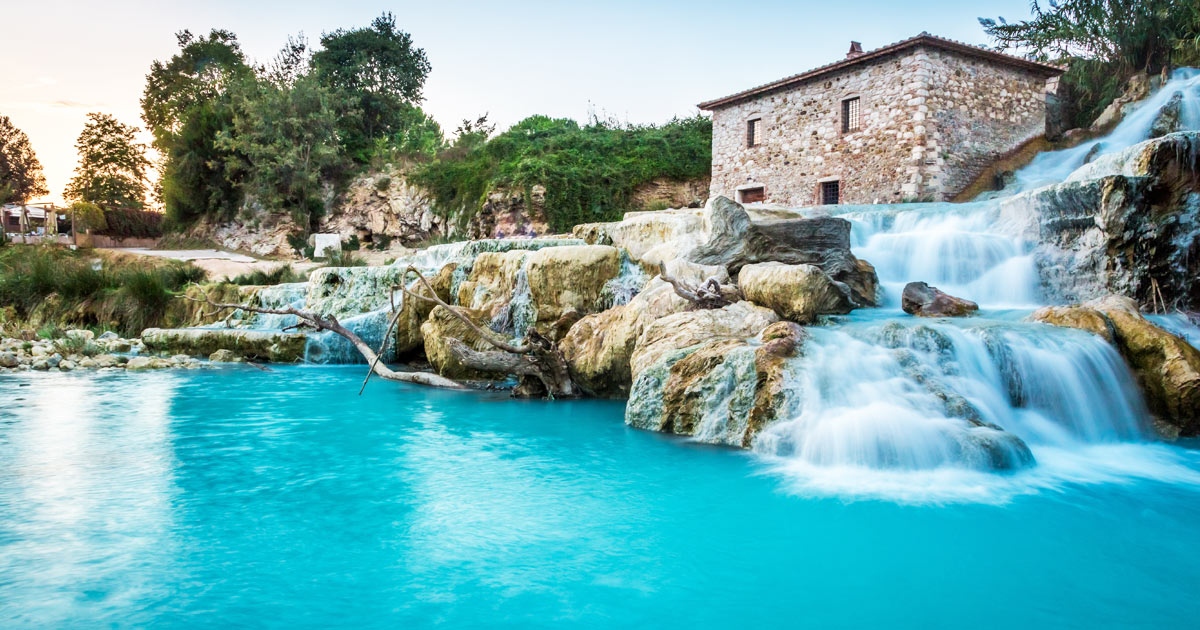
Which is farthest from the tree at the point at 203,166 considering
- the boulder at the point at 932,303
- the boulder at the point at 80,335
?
the boulder at the point at 932,303

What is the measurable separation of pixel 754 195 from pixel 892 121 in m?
4.82

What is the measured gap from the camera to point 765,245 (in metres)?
9.87

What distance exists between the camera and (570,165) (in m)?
21.7

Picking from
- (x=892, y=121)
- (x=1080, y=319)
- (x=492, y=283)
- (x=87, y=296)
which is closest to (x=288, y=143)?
(x=87, y=296)

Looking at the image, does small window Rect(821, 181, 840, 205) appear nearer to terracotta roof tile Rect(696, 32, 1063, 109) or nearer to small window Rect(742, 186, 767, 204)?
small window Rect(742, 186, 767, 204)

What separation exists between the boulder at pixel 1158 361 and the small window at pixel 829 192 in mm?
12503

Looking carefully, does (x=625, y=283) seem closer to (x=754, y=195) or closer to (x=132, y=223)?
(x=754, y=195)

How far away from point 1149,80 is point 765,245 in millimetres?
15012

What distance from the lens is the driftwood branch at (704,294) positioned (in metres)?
8.05

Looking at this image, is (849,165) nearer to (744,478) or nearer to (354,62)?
(744,478)

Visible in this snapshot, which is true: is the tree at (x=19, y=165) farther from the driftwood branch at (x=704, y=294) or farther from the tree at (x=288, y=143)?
the driftwood branch at (x=704, y=294)

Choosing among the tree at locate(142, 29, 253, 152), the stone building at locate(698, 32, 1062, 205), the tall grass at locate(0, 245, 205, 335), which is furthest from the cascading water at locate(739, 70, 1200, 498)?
the tree at locate(142, 29, 253, 152)

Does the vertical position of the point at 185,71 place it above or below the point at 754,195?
above

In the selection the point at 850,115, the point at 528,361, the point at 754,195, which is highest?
the point at 850,115
